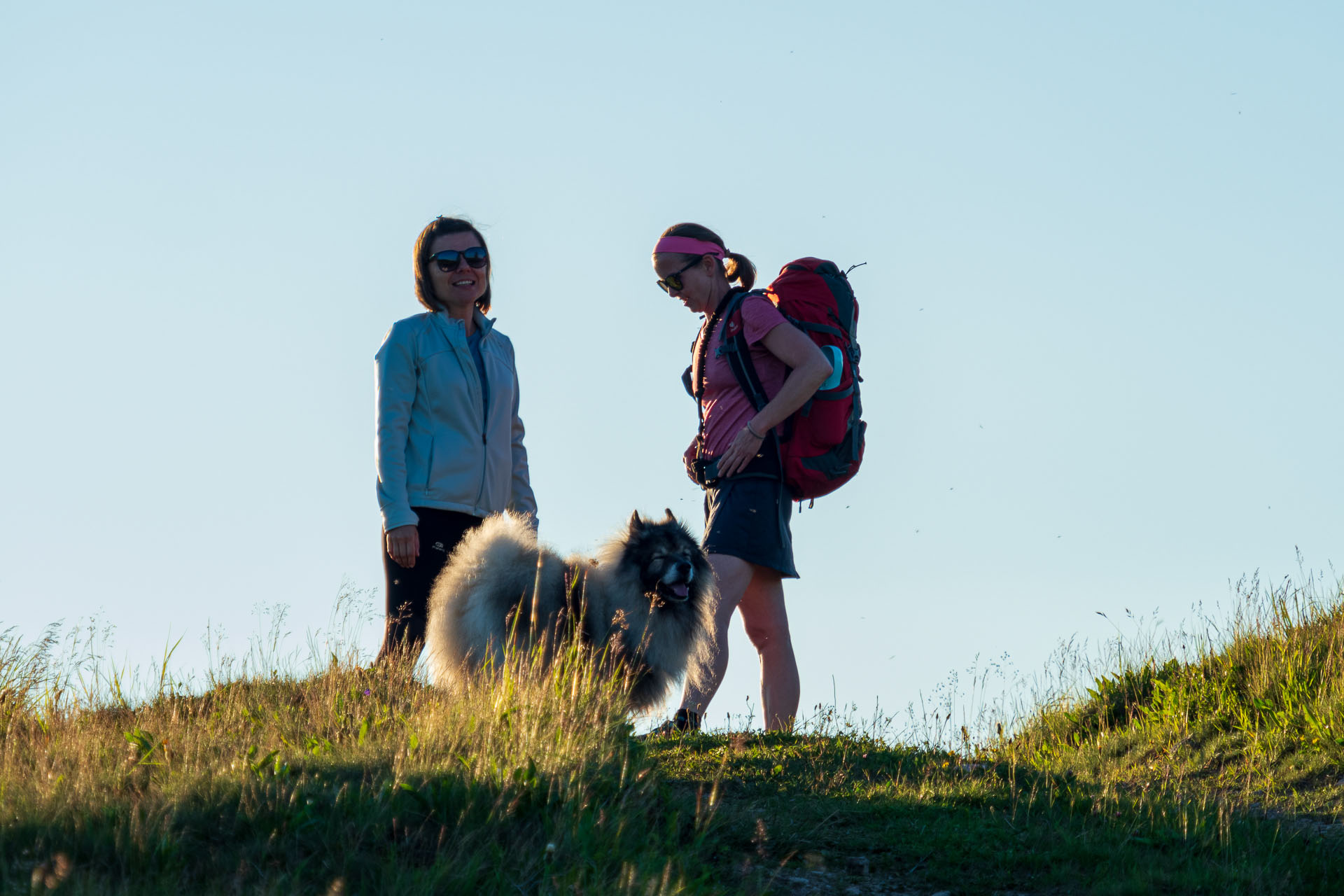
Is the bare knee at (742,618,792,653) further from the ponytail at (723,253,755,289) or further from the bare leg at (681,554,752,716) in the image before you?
the ponytail at (723,253,755,289)

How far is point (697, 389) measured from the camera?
7.03m

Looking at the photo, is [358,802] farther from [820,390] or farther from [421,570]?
[820,390]

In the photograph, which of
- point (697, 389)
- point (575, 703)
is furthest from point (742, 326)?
point (575, 703)

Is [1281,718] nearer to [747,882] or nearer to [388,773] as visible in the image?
[747,882]

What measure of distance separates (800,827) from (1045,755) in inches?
139

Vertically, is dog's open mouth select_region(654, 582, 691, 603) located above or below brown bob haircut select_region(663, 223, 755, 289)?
below

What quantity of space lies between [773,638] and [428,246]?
9.18ft

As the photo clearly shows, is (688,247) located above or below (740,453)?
above

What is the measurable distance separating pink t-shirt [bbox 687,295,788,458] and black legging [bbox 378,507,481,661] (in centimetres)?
142

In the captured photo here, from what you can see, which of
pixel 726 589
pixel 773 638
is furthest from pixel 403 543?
pixel 773 638

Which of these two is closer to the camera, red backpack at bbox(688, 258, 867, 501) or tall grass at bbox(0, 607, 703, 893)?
tall grass at bbox(0, 607, 703, 893)

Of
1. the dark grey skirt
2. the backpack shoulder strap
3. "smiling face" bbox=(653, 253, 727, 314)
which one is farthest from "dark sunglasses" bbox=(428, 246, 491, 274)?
the dark grey skirt

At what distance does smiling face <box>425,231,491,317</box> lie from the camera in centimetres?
658

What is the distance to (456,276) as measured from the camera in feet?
21.6
